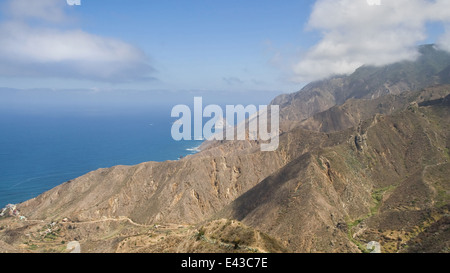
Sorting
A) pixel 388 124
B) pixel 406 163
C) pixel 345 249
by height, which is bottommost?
pixel 345 249

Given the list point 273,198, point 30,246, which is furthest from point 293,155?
point 30,246

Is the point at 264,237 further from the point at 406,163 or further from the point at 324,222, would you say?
the point at 406,163

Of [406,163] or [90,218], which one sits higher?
[406,163]

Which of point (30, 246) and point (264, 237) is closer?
point (264, 237)

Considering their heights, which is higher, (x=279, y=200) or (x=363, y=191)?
(x=363, y=191)

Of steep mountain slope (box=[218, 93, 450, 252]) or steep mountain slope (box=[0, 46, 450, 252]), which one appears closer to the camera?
steep mountain slope (box=[0, 46, 450, 252])

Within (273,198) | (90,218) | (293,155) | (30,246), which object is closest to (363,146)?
(293,155)

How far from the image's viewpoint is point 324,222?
173 ft

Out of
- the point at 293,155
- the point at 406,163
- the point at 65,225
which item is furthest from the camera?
the point at 293,155

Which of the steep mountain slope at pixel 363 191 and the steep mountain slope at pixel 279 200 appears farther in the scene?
the steep mountain slope at pixel 363 191

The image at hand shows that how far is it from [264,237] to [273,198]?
28586mm

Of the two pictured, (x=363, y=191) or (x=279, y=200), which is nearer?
(x=279, y=200)
